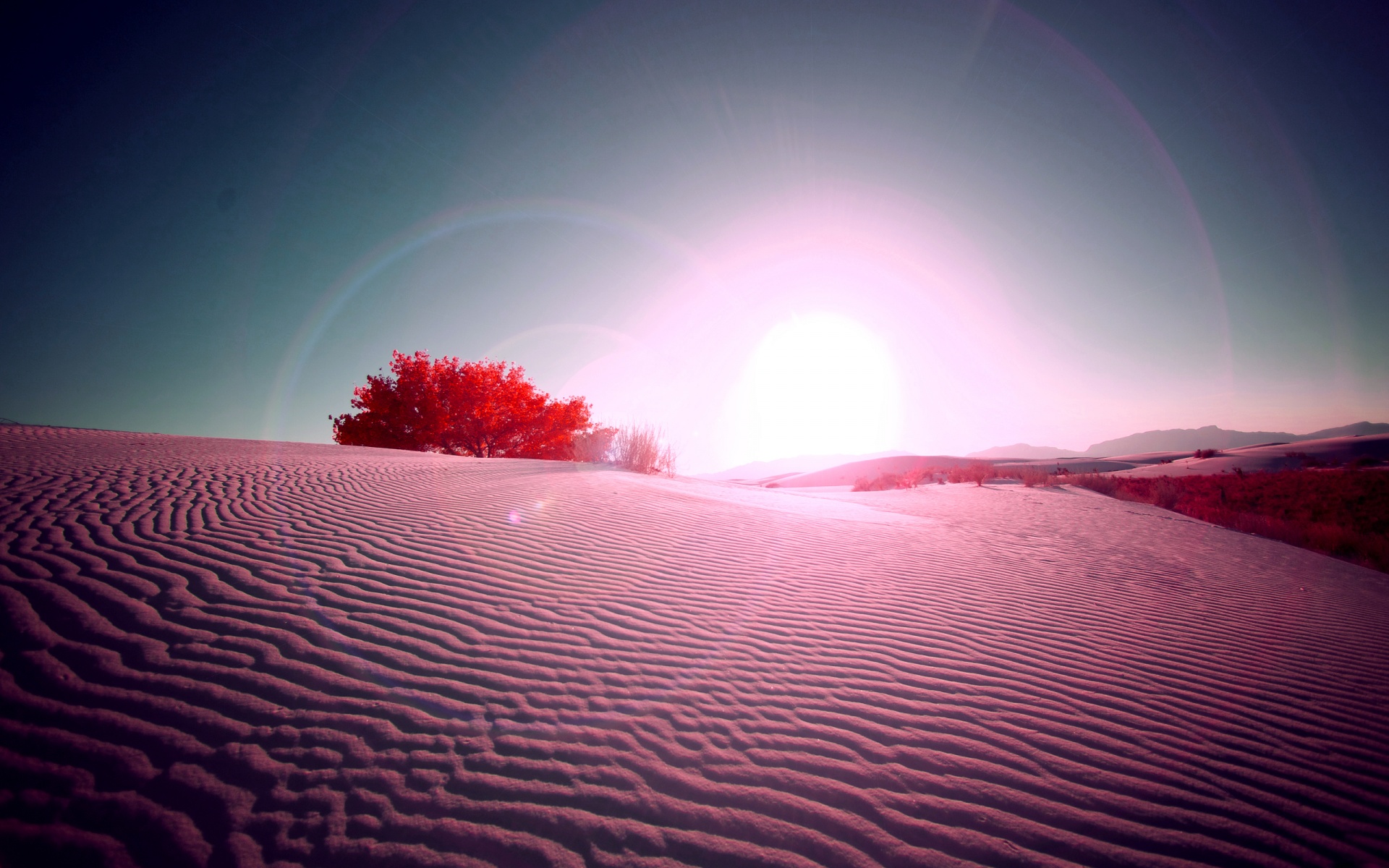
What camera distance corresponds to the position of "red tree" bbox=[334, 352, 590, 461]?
56.2ft

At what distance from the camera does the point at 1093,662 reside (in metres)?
2.91

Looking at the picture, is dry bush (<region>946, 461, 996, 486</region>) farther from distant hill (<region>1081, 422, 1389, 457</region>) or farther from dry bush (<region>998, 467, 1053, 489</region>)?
distant hill (<region>1081, 422, 1389, 457</region>)

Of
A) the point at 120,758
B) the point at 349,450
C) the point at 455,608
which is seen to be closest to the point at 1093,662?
the point at 455,608

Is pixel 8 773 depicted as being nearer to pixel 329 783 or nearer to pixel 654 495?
pixel 329 783

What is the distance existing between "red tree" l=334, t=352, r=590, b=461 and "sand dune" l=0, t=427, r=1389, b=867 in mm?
13570

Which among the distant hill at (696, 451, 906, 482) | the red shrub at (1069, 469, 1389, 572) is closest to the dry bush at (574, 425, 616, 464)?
the red shrub at (1069, 469, 1389, 572)

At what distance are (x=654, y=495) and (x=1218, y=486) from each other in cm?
1799

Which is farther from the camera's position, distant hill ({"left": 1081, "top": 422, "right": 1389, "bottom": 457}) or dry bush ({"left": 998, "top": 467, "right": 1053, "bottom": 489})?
distant hill ({"left": 1081, "top": 422, "right": 1389, "bottom": 457})

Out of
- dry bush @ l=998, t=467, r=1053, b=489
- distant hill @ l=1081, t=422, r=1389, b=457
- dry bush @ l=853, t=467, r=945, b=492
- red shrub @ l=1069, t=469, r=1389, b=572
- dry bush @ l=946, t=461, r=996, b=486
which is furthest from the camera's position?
distant hill @ l=1081, t=422, r=1389, b=457

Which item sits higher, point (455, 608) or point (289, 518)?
point (289, 518)

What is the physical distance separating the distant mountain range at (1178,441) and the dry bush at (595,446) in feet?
212

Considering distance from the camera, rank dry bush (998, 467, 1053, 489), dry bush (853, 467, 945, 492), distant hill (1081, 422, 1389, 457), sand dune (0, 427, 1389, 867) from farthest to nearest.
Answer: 1. distant hill (1081, 422, 1389, 457)
2. dry bush (853, 467, 945, 492)
3. dry bush (998, 467, 1053, 489)
4. sand dune (0, 427, 1389, 867)

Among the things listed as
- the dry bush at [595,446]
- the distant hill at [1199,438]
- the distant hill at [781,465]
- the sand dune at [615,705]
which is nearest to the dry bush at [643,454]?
the dry bush at [595,446]

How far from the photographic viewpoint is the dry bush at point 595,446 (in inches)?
564
